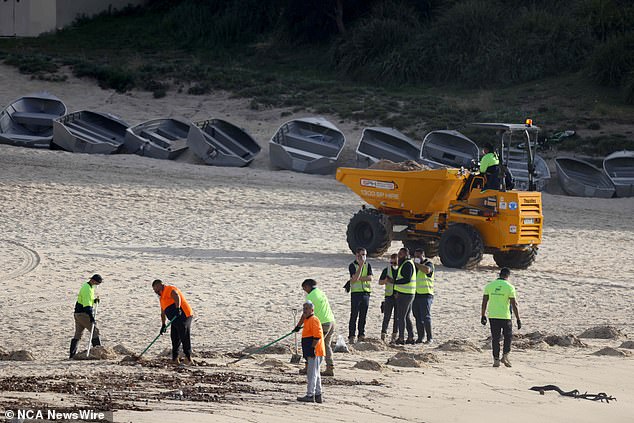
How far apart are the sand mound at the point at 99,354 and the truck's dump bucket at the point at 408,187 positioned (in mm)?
8245

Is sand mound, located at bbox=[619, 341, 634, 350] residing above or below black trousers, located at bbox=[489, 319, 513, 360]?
below

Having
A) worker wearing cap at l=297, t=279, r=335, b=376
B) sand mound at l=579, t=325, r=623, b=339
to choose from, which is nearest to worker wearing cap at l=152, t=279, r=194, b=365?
worker wearing cap at l=297, t=279, r=335, b=376

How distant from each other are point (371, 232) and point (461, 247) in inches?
73.4

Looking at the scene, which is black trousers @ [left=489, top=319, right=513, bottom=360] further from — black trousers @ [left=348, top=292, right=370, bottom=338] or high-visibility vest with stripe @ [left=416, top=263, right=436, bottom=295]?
black trousers @ [left=348, top=292, right=370, bottom=338]

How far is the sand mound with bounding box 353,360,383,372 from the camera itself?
13477 millimetres

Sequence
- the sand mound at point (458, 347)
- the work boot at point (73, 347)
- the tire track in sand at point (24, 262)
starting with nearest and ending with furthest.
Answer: the work boot at point (73, 347), the sand mound at point (458, 347), the tire track in sand at point (24, 262)

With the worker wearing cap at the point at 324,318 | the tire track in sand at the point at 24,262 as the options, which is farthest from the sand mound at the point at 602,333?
the tire track in sand at the point at 24,262

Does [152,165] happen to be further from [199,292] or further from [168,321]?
[168,321]

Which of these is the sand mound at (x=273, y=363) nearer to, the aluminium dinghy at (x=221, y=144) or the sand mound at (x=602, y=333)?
the sand mound at (x=602, y=333)

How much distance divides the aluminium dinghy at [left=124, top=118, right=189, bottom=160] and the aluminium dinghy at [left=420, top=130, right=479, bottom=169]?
22.3 ft

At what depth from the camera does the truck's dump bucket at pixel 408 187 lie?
20719 millimetres

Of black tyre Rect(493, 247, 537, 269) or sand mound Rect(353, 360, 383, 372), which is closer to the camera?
sand mound Rect(353, 360, 383, 372)

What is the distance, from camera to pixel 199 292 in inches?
723

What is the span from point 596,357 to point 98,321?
6.84 metres
